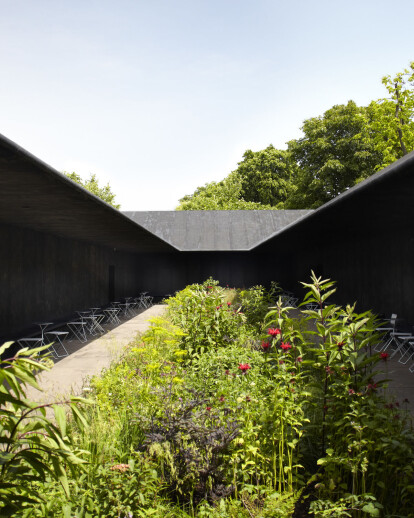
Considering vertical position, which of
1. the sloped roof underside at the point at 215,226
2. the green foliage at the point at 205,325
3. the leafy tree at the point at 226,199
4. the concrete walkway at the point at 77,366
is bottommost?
the concrete walkway at the point at 77,366

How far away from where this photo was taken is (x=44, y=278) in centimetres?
1155

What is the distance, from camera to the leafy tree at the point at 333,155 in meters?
30.8

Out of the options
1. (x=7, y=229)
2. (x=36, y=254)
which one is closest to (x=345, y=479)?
(x=7, y=229)

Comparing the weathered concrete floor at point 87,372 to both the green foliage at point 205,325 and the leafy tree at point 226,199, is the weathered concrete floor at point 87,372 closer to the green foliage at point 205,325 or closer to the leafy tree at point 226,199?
the green foliage at point 205,325

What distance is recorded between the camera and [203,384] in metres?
4.57

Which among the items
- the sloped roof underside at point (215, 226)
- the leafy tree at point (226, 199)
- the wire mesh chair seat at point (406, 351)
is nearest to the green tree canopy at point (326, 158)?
the leafy tree at point (226, 199)

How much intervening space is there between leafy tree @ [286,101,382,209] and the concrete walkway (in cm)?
2367

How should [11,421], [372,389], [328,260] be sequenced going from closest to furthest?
[11,421] → [372,389] → [328,260]

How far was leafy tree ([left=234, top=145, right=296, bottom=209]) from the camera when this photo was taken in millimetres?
42188

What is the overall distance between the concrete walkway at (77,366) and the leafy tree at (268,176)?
32.4 meters

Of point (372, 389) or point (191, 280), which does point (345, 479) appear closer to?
point (372, 389)

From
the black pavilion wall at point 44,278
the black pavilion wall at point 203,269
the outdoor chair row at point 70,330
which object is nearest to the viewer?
the outdoor chair row at point 70,330

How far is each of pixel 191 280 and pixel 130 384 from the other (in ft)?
65.3

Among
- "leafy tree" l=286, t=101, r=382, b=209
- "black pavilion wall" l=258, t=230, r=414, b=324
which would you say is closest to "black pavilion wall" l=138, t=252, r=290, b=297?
"black pavilion wall" l=258, t=230, r=414, b=324
